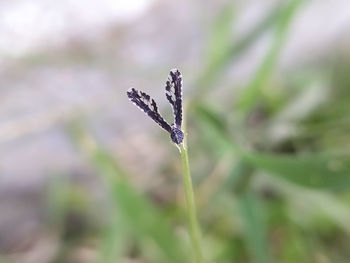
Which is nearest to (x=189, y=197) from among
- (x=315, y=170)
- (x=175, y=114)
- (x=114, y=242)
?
(x=175, y=114)

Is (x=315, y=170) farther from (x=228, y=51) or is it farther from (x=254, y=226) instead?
(x=228, y=51)

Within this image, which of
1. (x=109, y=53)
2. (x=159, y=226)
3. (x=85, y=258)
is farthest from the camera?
(x=109, y=53)

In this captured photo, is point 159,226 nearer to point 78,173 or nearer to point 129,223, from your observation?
point 129,223

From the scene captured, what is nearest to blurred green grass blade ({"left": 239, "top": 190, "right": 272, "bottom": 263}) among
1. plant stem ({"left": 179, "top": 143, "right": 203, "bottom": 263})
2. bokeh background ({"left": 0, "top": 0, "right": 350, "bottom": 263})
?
bokeh background ({"left": 0, "top": 0, "right": 350, "bottom": 263})

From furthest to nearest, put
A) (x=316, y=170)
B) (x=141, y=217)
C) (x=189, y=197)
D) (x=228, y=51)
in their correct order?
(x=228, y=51) → (x=141, y=217) → (x=316, y=170) → (x=189, y=197)

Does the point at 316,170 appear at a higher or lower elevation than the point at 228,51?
lower

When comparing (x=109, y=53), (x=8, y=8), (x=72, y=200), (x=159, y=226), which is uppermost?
(x=8, y=8)

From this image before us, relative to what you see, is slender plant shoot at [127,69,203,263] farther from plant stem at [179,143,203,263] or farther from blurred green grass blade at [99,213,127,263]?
blurred green grass blade at [99,213,127,263]

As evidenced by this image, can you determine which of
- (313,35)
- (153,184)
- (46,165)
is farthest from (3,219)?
(313,35)

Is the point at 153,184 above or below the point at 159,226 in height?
above
